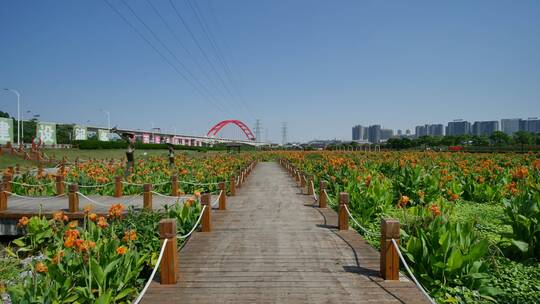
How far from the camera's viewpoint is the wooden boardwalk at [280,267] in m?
4.58

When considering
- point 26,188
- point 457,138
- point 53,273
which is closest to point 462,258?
point 53,273

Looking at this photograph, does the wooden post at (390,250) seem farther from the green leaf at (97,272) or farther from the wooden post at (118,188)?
the wooden post at (118,188)

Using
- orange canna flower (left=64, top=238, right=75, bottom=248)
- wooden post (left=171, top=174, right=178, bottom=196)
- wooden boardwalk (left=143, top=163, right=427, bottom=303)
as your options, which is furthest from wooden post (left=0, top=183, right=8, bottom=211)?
orange canna flower (left=64, top=238, right=75, bottom=248)

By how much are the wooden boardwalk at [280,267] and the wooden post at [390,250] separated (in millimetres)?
123

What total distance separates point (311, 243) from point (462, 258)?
2763 millimetres

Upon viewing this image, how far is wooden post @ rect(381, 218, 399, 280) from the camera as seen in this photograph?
4906mm

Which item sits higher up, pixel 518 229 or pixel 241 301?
pixel 518 229

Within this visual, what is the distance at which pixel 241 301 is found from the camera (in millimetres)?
4438

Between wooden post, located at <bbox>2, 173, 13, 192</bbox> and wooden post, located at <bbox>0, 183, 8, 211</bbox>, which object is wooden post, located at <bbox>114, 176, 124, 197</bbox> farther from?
wooden post, located at <bbox>2, 173, 13, 192</bbox>

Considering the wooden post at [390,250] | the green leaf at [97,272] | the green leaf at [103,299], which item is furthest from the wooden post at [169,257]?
the wooden post at [390,250]

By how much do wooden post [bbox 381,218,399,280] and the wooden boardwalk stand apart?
123 mm

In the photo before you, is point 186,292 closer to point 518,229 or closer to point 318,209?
point 518,229

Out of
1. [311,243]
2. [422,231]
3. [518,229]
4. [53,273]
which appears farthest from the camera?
[311,243]

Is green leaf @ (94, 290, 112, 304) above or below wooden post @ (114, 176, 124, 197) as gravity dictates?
below
